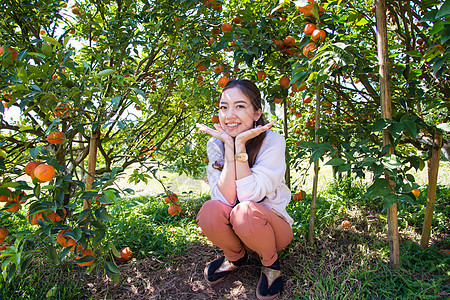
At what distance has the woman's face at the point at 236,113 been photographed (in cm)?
161

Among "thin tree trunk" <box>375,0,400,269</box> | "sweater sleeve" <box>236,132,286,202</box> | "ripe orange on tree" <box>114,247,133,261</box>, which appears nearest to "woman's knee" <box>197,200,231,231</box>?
"sweater sleeve" <box>236,132,286,202</box>

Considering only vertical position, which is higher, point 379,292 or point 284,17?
point 284,17

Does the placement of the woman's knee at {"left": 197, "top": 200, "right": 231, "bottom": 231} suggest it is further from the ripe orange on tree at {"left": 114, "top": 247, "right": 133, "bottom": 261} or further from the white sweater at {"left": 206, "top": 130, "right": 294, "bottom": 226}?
the ripe orange on tree at {"left": 114, "top": 247, "right": 133, "bottom": 261}

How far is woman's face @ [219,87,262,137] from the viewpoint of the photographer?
161 cm

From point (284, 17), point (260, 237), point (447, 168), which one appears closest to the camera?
point (260, 237)

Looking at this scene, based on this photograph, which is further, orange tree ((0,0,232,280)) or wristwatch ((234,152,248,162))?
wristwatch ((234,152,248,162))

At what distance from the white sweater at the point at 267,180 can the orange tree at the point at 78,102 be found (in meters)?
0.54

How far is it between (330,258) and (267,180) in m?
0.72

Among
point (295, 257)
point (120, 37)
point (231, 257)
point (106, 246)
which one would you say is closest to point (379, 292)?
point (295, 257)

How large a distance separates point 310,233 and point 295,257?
189 mm

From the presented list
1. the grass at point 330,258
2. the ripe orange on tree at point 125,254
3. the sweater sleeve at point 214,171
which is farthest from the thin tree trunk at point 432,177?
the ripe orange on tree at point 125,254

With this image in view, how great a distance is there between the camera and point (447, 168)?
4.86 metres

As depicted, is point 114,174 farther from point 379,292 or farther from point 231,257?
point 379,292

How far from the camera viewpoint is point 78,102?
1266 millimetres
